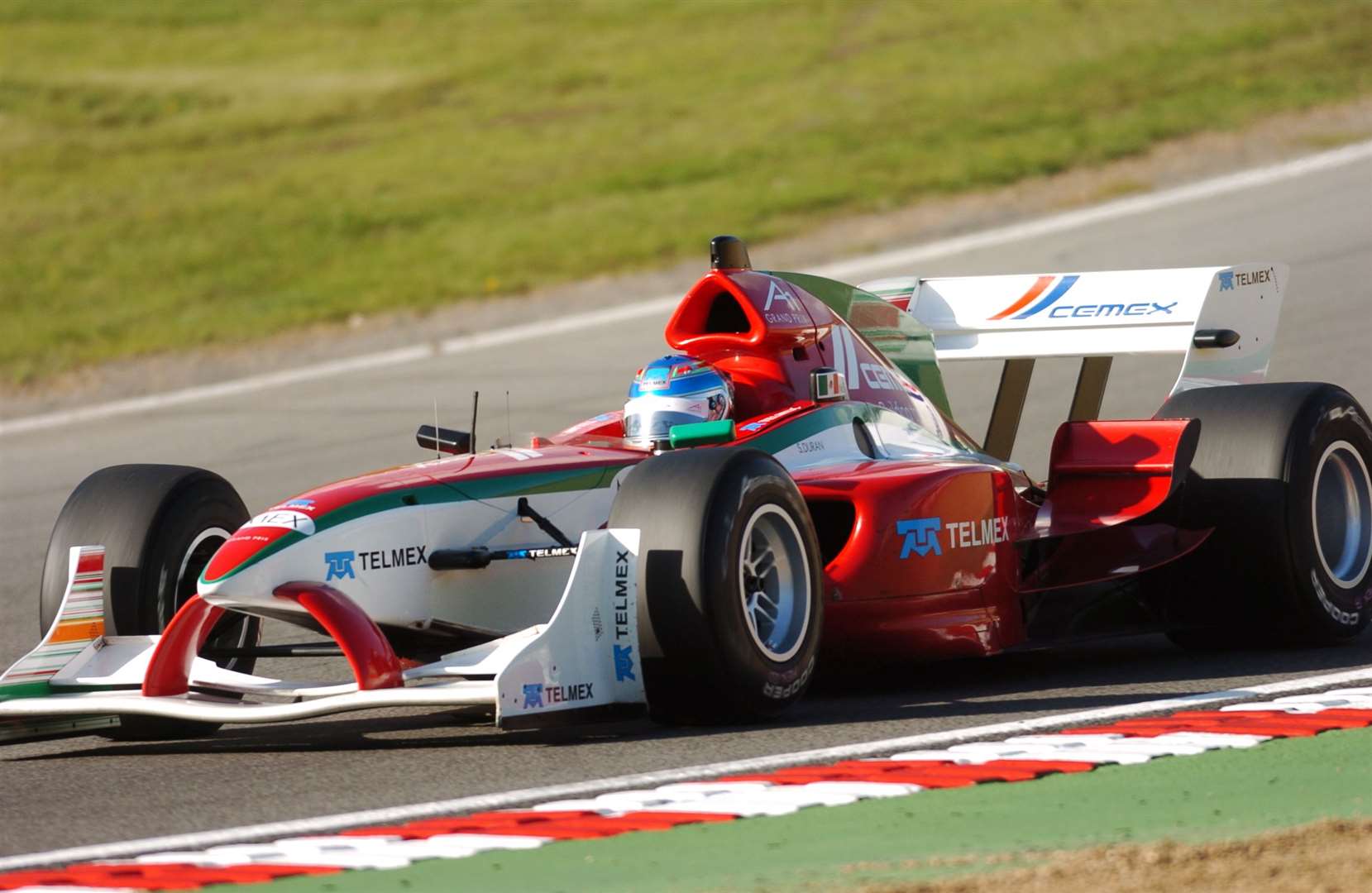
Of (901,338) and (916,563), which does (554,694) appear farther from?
(901,338)

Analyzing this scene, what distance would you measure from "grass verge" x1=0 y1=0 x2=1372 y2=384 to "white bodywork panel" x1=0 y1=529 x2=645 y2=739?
1311cm

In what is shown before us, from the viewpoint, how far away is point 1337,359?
15.0 meters

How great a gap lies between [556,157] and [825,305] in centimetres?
1799

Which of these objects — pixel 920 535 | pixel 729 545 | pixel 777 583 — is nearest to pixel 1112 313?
pixel 920 535

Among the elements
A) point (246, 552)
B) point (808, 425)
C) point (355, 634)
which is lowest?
point (355, 634)

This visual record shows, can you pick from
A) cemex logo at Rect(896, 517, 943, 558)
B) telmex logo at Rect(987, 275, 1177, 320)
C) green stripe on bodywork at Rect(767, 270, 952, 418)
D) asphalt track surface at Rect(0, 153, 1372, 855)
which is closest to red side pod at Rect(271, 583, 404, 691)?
asphalt track surface at Rect(0, 153, 1372, 855)

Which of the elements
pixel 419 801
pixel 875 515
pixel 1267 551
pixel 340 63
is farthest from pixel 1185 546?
pixel 340 63

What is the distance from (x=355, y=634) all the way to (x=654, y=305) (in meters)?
13.2

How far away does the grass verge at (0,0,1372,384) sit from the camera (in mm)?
21422

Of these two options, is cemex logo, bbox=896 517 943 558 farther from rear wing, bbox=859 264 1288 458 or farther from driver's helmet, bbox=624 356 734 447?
rear wing, bbox=859 264 1288 458

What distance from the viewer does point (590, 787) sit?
219 inches

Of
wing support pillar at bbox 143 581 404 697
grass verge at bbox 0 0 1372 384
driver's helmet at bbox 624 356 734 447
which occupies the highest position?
grass verge at bbox 0 0 1372 384

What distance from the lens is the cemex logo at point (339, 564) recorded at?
6.42m

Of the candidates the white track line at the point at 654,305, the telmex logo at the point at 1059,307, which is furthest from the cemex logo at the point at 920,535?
the white track line at the point at 654,305
